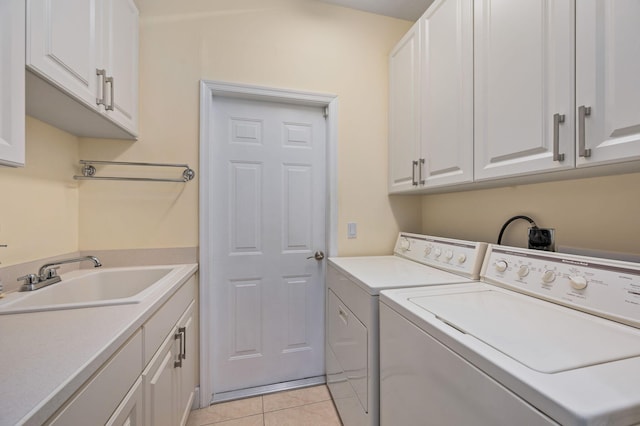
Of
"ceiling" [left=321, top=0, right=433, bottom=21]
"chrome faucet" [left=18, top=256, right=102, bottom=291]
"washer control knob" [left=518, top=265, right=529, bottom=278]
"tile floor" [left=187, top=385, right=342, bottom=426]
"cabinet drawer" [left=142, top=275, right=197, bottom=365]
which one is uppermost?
"ceiling" [left=321, top=0, right=433, bottom=21]

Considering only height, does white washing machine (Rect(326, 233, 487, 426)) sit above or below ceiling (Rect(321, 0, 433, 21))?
below

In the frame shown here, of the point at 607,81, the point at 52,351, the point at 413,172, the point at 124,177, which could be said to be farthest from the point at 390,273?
the point at 124,177

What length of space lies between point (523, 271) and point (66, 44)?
2.04m

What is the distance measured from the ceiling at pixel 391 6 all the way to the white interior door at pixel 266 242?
858 millimetres

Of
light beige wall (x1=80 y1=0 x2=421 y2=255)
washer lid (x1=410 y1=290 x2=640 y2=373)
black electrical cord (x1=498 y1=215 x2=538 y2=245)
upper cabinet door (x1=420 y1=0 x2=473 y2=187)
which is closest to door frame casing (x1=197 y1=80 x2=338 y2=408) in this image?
light beige wall (x1=80 y1=0 x2=421 y2=255)

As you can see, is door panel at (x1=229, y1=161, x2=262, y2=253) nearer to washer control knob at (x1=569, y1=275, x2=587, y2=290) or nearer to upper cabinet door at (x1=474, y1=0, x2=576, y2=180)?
upper cabinet door at (x1=474, y1=0, x2=576, y2=180)

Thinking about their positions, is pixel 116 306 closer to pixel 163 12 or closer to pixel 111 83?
pixel 111 83

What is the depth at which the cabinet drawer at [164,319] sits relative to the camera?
94 centimetres

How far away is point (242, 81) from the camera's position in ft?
5.71

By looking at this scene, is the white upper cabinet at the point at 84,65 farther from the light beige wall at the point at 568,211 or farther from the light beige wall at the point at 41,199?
the light beige wall at the point at 568,211

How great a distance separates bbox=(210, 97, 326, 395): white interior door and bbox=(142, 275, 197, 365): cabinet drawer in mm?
305

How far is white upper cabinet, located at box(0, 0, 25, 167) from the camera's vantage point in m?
0.72

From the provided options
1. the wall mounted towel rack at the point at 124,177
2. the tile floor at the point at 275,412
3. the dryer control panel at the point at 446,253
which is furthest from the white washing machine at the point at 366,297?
the wall mounted towel rack at the point at 124,177

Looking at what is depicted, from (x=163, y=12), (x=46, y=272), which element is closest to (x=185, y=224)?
(x=46, y=272)
